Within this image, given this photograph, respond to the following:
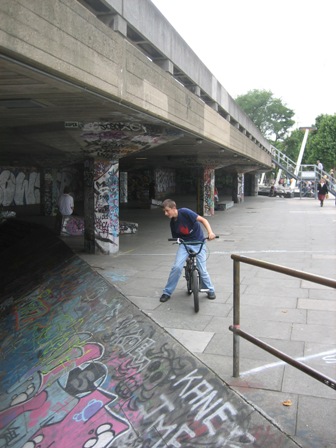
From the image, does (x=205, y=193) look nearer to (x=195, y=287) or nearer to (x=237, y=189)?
(x=237, y=189)

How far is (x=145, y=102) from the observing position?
775cm

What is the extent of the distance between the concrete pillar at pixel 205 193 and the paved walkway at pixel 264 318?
30.1ft

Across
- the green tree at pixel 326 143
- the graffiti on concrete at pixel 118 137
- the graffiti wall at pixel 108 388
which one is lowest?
the graffiti wall at pixel 108 388

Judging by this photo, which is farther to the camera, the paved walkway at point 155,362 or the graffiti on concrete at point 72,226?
the graffiti on concrete at point 72,226

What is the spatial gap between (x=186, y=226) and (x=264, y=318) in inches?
67.9

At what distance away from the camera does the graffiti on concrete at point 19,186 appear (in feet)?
74.4

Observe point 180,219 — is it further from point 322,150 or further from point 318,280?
point 322,150

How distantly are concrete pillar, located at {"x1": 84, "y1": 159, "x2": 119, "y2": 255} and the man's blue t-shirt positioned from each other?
457 cm

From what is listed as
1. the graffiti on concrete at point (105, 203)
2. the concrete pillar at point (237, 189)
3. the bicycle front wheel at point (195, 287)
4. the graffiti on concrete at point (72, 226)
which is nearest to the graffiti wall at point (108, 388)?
the bicycle front wheel at point (195, 287)

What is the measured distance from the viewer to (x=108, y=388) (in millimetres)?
4500

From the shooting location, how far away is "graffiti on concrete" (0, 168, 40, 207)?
22.7 metres

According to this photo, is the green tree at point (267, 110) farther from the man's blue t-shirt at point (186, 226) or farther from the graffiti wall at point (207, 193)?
the man's blue t-shirt at point (186, 226)

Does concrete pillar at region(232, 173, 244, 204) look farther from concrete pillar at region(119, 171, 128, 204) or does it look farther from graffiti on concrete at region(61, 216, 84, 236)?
graffiti on concrete at region(61, 216, 84, 236)

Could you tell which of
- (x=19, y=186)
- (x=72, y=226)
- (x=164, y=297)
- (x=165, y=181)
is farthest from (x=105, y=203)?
(x=165, y=181)
